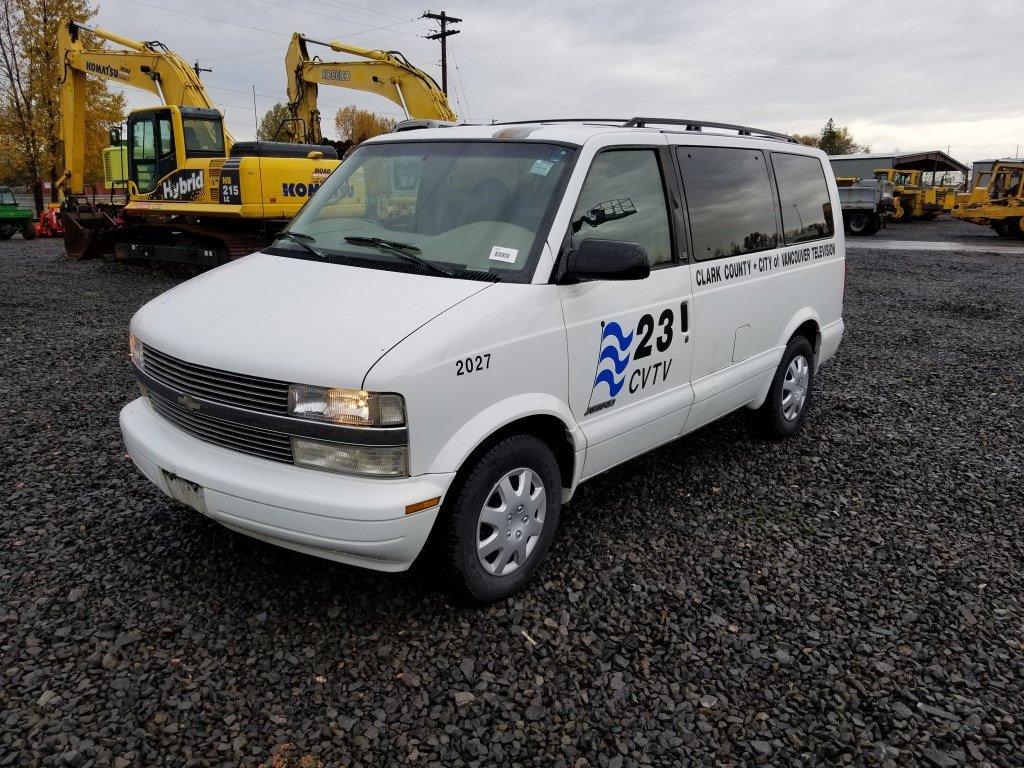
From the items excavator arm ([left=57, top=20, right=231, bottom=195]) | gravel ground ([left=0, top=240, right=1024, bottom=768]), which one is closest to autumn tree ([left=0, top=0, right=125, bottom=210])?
excavator arm ([left=57, top=20, right=231, bottom=195])

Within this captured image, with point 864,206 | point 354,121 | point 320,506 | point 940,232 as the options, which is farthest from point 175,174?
point 354,121

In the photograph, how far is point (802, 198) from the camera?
534cm

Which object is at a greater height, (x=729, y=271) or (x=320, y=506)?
(x=729, y=271)

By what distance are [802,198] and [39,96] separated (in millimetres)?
30762

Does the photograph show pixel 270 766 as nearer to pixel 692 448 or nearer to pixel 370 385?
pixel 370 385

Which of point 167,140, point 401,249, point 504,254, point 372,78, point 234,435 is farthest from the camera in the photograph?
point 372,78

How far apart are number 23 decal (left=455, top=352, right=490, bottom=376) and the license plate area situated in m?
1.14

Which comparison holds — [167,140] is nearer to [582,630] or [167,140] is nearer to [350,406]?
[350,406]

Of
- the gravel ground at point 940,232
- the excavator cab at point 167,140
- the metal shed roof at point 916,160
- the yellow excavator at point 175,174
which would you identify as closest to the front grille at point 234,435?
the yellow excavator at point 175,174

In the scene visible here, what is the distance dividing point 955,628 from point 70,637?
370cm

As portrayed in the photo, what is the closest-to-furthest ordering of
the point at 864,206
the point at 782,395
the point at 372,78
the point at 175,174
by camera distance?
the point at 782,395
the point at 175,174
the point at 372,78
the point at 864,206

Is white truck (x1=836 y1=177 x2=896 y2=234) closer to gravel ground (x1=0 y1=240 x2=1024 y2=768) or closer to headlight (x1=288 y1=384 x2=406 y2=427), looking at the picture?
gravel ground (x1=0 y1=240 x2=1024 y2=768)

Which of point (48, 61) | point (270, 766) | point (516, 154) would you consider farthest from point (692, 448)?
point (48, 61)

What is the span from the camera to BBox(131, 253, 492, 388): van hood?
279 centimetres
